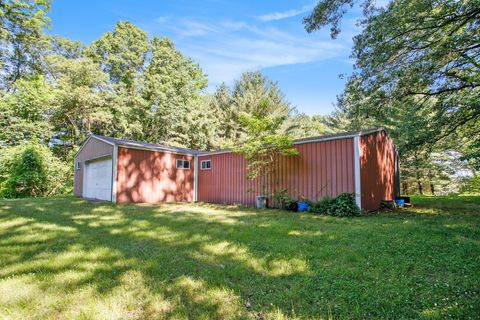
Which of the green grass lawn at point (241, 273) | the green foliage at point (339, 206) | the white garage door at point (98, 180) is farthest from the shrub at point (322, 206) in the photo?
the white garage door at point (98, 180)

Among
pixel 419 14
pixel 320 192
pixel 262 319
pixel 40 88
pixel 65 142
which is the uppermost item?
pixel 40 88

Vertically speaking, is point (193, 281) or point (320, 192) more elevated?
point (320, 192)

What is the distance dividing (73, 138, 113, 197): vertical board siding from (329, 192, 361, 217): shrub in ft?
30.4

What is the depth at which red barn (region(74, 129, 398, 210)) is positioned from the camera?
8031 mm

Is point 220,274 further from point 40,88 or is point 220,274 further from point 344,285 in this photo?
point 40,88

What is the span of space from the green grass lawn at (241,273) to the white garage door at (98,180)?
574 cm

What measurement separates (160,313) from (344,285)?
6.23ft

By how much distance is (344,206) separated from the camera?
24.1ft

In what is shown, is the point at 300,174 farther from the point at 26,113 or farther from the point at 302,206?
the point at 26,113

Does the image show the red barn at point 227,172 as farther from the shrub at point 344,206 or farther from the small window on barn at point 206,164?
the shrub at point 344,206

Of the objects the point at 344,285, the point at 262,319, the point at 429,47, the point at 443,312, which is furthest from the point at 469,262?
the point at 429,47

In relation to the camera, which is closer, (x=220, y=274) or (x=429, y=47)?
(x=220, y=274)

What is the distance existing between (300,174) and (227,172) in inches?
145

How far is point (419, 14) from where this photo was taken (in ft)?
21.8
